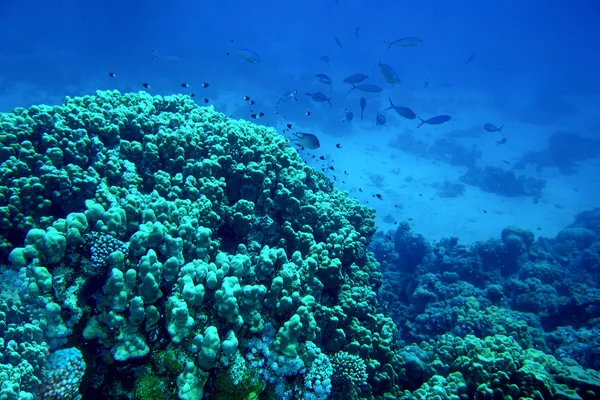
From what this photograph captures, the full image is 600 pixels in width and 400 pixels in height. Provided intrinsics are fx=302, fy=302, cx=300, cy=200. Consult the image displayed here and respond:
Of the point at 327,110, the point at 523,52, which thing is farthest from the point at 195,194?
the point at 523,52

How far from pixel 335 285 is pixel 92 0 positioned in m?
86.0

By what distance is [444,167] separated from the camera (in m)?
30.2

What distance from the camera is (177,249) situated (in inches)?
115

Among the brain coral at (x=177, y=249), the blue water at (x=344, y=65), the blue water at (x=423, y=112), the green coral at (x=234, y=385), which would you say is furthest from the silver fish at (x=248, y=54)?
the green coral at (x=234, y=385)

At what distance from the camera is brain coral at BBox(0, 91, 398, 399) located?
257cm

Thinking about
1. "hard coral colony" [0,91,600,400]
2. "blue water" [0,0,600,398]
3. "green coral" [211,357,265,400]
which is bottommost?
"green coral" [211,357,265,400]

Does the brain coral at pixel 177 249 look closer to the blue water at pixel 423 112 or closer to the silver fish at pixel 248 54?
the blue water at pixel 423 112

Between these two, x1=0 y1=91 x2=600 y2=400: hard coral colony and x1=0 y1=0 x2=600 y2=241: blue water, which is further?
x1=0 y1=0 x2=600 y2=241: blue water

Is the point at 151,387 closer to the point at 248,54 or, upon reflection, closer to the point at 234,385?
the point at 234,385

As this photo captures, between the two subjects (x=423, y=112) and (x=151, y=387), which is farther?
(x=423, y=112)

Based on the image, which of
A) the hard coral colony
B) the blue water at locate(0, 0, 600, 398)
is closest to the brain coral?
the hard coral colony

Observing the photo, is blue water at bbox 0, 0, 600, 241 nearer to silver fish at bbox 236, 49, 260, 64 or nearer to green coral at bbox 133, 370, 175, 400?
silver fish at bbox 236, 49, 260, 64

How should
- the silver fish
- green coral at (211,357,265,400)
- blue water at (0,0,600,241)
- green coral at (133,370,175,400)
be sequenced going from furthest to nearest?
blue water at (0,0,600,241) < the silver fish < green coral at (211,357,265,400) < green coral at (133,370,175,400)

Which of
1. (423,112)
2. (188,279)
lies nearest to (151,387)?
(188,279)
